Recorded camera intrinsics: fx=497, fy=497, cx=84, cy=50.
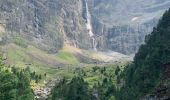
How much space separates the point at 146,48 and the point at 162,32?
986 centimetres

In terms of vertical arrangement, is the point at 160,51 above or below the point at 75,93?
above

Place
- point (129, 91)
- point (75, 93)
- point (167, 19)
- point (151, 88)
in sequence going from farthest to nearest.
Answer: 1. point (75, 93)
2. point (167, 19)
3. point (129, 91)
4. point (151, 88)

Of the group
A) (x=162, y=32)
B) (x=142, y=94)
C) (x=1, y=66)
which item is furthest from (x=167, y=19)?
(x=1, y=66)

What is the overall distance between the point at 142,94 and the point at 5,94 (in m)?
31.1

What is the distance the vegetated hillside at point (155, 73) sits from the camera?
96.0 m

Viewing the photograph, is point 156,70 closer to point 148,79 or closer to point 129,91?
point 148,79

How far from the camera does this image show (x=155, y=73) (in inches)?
4235

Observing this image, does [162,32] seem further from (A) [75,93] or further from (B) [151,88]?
(A) [75,93]

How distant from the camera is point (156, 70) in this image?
353 feet

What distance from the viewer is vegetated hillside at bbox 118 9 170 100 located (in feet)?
315

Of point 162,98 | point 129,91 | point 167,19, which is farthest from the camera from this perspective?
point 167,19

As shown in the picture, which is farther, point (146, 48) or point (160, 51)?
point (146, 48)

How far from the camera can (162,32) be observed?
123 m

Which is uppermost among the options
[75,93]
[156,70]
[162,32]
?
[162,32]
